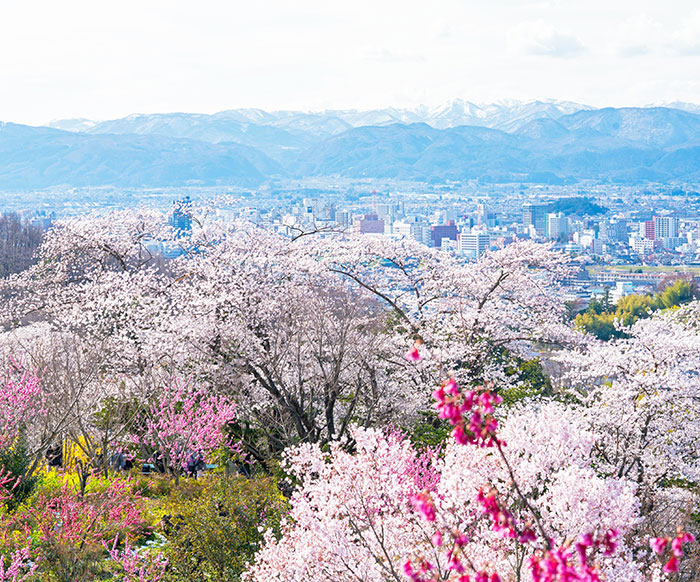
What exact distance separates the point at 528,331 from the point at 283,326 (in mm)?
5443

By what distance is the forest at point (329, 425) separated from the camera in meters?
5.59

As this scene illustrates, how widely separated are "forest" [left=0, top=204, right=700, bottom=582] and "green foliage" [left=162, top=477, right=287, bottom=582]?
0.02 meters

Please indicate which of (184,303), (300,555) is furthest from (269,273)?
(300,555)

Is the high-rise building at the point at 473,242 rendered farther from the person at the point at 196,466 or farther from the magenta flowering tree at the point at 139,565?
the magenta flowering tree at the point at 139,565

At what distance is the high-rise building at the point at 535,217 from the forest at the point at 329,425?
509 ft

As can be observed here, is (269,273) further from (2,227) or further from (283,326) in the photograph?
(2,227)

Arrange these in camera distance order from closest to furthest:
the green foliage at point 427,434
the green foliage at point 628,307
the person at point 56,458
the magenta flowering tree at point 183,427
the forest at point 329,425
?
the forest at point 329,425, the magenta flowering tree at point 183,427, the green foliage at point 427,434, the person at point 56,458, the green foliage at point 628,307

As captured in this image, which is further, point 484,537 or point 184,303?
point 184,303

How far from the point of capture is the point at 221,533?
7242mm

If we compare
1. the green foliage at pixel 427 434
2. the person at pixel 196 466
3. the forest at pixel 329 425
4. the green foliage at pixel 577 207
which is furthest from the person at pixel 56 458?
the green foliage at pixel 577 207

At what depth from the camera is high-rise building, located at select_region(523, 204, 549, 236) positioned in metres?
168

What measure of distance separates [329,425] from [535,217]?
165920 millimetres

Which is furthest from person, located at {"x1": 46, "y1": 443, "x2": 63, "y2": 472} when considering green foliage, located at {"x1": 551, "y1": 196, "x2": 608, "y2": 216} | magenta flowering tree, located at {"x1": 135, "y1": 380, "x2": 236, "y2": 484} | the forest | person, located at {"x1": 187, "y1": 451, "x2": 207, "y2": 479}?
green foliage, located at {"x1": 551, "y1": 196, "x2": 608, "y2": 216}

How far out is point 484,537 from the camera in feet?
18.6
